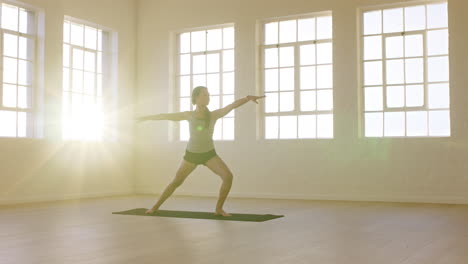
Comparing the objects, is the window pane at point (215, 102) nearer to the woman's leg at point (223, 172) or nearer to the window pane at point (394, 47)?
the window pane at point (394, 47)

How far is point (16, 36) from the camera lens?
8.35 meters

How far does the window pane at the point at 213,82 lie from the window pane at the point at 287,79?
3.96 feet

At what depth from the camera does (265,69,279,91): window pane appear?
953cm

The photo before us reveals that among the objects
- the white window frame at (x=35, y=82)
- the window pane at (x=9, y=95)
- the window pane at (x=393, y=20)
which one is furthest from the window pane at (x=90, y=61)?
the window pane at (x=393, y=20)

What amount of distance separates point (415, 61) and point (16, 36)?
5.84m

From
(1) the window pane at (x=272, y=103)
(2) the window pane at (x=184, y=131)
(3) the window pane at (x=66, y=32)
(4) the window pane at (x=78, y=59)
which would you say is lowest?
(2) the window pane at (x=184, y=131)

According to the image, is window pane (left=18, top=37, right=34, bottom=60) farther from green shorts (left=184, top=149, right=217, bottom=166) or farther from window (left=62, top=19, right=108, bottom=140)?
green shorts (left=184, top=149, right=217, bottom=166)

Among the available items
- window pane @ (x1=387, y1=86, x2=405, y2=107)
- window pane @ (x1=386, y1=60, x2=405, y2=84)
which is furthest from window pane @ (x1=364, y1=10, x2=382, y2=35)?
window pane @ (x1=387, y1=86, x2=405, y2=107)

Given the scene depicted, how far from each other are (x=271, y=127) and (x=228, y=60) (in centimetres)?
142

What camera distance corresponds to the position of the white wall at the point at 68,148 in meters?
8.16

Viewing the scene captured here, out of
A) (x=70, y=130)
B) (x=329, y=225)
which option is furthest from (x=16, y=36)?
(x=329, y=225)

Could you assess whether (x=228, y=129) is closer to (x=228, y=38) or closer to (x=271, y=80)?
(x=271, y=80)

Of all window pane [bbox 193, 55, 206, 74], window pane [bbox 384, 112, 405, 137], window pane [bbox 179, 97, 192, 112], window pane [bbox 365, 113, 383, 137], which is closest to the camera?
window pane [bbox 384, 112, 405, 137]

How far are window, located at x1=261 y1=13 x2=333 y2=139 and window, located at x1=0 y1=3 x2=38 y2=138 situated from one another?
366 centimetres
